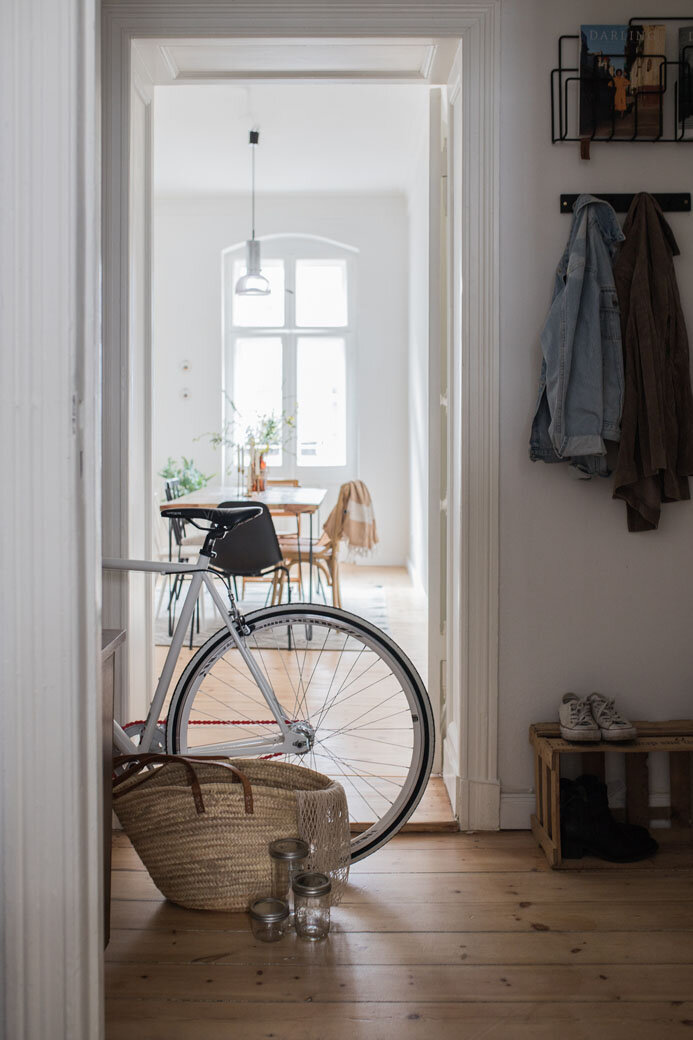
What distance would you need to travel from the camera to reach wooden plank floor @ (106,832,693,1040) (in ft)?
5.59

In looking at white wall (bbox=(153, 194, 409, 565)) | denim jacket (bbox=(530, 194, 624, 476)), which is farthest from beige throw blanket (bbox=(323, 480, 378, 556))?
denim jacket (bbox=(530, 194, 624, 476))

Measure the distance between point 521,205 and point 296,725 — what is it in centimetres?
154

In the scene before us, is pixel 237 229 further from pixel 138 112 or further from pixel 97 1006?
pixel 97 1006

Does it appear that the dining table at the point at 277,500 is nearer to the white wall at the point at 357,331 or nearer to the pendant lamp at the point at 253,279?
the pendant lamp at the point at 253,279

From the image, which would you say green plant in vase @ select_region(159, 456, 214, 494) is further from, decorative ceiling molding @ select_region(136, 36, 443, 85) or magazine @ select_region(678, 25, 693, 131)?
magazine @ select_region(678, 25, 693, 131)

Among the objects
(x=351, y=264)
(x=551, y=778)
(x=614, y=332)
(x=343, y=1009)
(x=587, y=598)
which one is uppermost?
(x=351, y=264)

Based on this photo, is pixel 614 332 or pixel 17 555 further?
pixel 614 332

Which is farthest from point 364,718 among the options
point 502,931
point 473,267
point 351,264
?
point 351,264

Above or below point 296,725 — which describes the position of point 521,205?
above

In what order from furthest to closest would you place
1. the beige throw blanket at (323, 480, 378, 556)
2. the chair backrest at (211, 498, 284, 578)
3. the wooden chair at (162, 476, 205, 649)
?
the beige throw blanket at (323, 480, 378, 556) → the wooden chair at (162, 476, 205, 649) → the chair backrest at (211, 498, 284, 578)

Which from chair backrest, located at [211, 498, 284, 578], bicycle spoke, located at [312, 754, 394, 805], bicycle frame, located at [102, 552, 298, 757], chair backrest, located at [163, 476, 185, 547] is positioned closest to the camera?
bicycle frame, located at [102, 552, 298, 757]

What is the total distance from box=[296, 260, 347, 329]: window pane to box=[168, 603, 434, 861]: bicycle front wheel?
11.7 ft

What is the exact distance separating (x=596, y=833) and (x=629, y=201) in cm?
171

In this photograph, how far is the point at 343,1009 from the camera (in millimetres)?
1754
